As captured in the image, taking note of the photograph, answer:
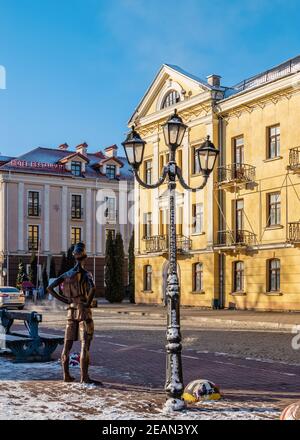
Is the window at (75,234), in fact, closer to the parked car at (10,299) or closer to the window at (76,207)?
the window at (76,207)

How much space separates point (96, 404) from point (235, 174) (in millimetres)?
24191

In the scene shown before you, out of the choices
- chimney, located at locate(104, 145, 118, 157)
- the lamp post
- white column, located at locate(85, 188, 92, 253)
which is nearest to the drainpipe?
the lamp post

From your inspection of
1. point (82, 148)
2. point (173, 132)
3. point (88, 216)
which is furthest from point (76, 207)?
point (173, 132)

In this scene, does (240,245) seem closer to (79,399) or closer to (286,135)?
(286,135)

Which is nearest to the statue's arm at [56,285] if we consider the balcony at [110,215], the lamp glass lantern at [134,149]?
the lamp glass lantern at [134,149]

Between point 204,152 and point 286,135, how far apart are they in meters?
19.8

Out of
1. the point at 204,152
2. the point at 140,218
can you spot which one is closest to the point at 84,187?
the point at 140,218

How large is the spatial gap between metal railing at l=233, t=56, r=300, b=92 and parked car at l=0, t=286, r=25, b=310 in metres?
15.3

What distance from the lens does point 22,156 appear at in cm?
5588

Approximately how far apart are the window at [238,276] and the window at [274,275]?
1954 mm

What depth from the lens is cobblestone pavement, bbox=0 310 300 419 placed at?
7.57m

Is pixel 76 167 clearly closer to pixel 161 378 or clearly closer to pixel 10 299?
pixel 10 299

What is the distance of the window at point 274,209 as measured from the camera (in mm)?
29141

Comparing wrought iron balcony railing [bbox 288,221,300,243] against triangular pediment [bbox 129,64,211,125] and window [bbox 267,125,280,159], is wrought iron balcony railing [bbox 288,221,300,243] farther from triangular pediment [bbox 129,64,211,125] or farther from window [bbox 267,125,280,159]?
triangular pediment [bbox 129,64,211,125]
